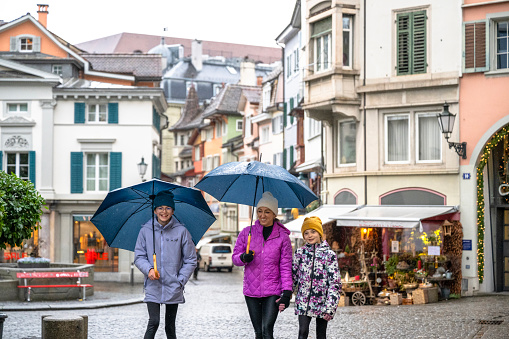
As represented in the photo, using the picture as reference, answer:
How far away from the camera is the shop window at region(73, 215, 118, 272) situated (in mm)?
41562

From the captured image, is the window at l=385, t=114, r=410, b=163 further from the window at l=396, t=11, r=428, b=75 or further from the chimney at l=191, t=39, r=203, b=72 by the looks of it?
the chimney at l=191, t=39, r=203, b=72

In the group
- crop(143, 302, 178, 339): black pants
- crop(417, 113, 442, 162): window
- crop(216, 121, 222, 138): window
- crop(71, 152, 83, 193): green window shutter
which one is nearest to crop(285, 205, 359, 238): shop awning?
crop(417, 113, 442, 162): window

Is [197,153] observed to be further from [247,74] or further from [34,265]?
[34,265]

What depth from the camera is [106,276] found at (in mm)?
41375

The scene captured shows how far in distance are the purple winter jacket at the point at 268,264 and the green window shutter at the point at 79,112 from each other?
1330 inches

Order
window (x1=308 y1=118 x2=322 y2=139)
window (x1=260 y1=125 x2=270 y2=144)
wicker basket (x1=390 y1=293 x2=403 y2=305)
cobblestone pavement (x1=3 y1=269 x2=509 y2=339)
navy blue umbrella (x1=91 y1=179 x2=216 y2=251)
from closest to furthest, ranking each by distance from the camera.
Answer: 1. navy blue umbrella (x1=91 y1=179 x2=216 y2=251)
2. cobblestone pavement (x1=3 y1=269 x2=509 y2=339)
3. wicker basket (x1=390 y1=293 x2=403 y2=305)
4. window (x1=308 y1=118 x2=322 y2=139)
5. window (x1=260 y1=125 x2=270 y2=144)

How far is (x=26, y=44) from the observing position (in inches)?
1837

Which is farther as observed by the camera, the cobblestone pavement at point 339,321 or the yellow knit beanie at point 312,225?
the cobblestone pavement at point 339,321

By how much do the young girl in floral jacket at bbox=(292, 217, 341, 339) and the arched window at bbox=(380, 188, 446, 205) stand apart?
16.2m

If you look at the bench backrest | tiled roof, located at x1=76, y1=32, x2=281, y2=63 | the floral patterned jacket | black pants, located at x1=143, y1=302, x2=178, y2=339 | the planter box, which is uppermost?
tiled roof, located at x1=76, y1=32, x2=281, y2=63

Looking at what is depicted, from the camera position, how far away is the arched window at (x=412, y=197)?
84.1 ft

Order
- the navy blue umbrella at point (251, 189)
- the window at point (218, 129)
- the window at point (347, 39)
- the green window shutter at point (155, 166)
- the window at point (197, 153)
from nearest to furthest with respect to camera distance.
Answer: the navy blue umbrella at point (251, 189) < the window at point (347, 39) < the green window shutter at point (155, 166) < the window at point (218, 129) < the window at point (197, 153)

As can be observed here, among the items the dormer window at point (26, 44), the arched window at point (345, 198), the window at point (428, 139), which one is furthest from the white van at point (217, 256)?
the window at point (428, 139)

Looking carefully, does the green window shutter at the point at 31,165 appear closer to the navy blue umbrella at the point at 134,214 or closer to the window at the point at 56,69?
the window at the point at 56,69
